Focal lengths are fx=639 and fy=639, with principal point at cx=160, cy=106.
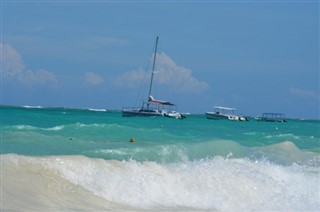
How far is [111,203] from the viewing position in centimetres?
1231

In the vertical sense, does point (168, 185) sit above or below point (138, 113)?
below

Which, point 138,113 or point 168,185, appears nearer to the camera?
point 168,185

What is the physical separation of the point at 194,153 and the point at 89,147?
12.9 feet

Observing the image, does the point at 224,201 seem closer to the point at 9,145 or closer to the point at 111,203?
the point at 111,203

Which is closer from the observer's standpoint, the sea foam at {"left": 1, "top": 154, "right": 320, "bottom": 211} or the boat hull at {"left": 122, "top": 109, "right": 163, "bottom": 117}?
the sea foam at {"left": 1, "top": 154, "right": 320, "bottom": 211}

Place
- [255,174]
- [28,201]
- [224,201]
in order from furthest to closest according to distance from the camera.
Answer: [255,174]
[224,201]
[28,201]

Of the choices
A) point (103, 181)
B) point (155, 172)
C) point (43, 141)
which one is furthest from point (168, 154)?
point (103, 181)

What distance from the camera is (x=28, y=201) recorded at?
→ 448 inches

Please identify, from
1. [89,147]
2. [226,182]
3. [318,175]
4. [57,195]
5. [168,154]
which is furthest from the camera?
[89,147]

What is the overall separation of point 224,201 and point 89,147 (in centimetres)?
1100

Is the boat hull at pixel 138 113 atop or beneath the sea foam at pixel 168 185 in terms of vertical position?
atop

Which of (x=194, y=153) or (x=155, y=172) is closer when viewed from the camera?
(x=155, y=172)

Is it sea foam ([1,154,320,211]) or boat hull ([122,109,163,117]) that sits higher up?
boat hull ([122,109,163,117])

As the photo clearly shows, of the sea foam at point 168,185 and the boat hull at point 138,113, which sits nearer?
the sea foam at point 168,185
